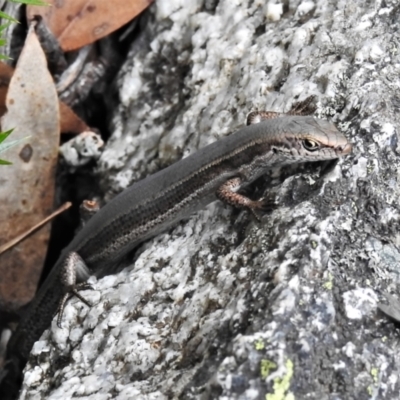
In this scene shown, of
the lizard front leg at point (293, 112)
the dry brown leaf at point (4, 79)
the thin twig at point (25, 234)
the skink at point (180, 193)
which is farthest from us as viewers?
the dry brown leaf at point (4, 79)

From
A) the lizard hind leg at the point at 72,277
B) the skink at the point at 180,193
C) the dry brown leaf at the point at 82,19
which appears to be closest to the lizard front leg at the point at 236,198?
the skink at the point at 180,193

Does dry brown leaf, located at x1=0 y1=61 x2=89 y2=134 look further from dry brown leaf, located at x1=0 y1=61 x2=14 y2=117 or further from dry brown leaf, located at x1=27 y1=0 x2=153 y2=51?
dry brown leaf, located at x1=27 y1=0 x2=153 y2=51

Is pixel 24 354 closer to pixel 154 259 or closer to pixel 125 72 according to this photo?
pixel 154 259

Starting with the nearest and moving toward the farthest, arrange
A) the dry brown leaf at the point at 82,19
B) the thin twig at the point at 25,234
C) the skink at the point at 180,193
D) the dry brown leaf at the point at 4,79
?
the skink at the point at 180,193 → the thin twig at the point at 25,234 → the dry brown leaf at the point at 4,79 → the dry brown leaf at the point at 82,19

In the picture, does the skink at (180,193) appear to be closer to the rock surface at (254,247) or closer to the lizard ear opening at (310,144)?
the lizard ear opening at (310,144)

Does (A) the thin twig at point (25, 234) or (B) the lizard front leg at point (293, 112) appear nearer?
(B) the lizard front leg at point (293, 112)

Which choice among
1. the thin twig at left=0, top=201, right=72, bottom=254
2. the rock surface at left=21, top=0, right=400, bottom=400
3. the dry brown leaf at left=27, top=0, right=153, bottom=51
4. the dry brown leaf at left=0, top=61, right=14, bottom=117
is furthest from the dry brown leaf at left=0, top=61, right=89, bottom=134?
the thin twig at left=0, top=201, right=72, bottom=254

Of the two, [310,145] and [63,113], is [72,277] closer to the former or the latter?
[63,113]

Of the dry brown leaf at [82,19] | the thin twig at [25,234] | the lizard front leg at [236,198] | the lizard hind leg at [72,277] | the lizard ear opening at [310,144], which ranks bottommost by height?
the lizard hind leg at [72,277]

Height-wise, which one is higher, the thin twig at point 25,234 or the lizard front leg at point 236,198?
the lizard front leg at point 236,198
